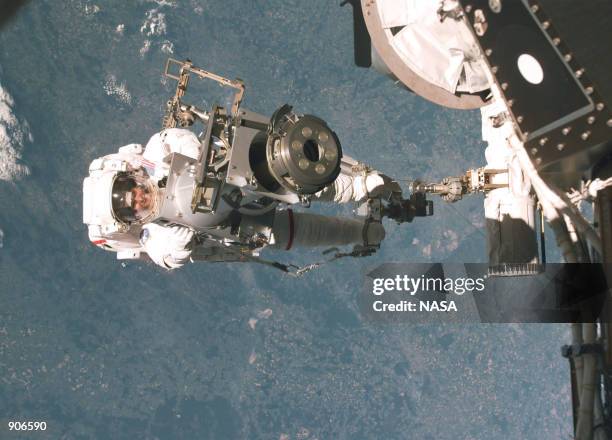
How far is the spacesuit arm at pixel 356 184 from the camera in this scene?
766cm

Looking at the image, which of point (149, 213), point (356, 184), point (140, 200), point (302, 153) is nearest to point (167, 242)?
point (149, 213)

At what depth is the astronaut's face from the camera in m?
6.46

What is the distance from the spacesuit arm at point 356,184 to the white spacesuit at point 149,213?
2 cm

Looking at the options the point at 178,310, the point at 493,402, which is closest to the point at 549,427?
the point at 493,402

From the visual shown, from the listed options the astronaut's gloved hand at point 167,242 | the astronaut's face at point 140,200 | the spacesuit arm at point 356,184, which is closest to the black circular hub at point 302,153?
the astronaut's gloved hand at point 167,242

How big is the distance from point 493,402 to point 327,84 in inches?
1278

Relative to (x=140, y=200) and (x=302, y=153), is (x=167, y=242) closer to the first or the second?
(x=140, y=200)

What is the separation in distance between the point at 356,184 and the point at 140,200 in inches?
105

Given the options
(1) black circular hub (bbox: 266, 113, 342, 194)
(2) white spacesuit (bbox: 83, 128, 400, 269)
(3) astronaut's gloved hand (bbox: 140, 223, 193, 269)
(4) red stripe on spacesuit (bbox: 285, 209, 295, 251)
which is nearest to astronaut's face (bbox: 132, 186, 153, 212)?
(2) white spacesuit (bbox: 83, 128, 400, 269)

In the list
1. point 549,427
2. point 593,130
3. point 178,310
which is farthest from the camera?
point 549,427

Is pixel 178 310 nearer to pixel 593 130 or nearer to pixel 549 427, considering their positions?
pixel 549 427

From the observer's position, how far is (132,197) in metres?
6.46

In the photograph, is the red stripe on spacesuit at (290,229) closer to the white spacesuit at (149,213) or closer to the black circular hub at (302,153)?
the white spacesuit at (149,213)

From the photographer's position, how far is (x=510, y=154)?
654 centimetres
